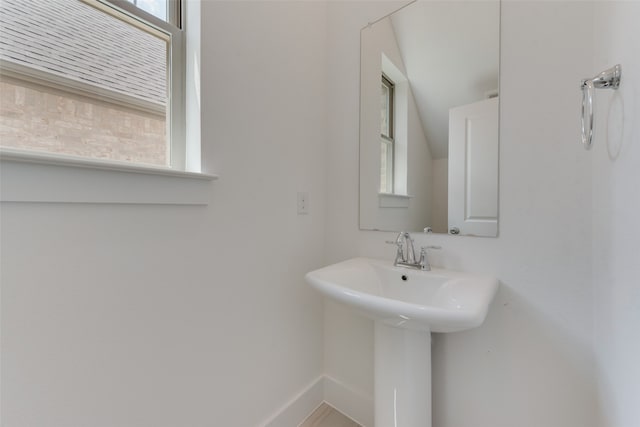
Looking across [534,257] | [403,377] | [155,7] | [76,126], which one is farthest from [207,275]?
[534,257]

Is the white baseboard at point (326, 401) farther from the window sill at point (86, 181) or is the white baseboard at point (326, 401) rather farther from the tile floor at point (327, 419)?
the window sill at point (86, 181)

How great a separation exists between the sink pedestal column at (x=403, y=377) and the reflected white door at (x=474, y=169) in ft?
1.57

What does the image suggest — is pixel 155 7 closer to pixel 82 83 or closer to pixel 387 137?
pixel 82 83

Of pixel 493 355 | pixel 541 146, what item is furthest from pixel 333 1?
pixel 493 355

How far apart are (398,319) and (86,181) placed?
0.91m

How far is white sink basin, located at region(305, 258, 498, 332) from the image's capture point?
691 mm

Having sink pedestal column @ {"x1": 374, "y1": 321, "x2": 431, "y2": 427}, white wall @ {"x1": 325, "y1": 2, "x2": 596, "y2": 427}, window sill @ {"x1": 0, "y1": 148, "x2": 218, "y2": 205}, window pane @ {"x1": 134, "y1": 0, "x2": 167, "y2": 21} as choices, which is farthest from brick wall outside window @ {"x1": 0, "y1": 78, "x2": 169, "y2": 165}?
white wall @ {"x1": 325, "y1": 2, "x2": 596, "y2": 427}

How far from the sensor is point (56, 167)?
2.09 feet

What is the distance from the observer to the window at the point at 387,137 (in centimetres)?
130

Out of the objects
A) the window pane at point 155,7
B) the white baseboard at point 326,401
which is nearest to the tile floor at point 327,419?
the white baseboard at point 326,401

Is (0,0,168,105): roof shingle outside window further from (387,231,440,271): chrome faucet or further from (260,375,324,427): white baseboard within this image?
(260,375,324,427): white baseboard

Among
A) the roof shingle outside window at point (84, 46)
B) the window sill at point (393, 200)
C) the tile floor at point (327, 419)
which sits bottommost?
the tile floor at point (327, 419)

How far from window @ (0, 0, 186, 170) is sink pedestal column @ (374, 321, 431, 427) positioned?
1021mm

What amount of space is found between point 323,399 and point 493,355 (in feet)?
3.07
